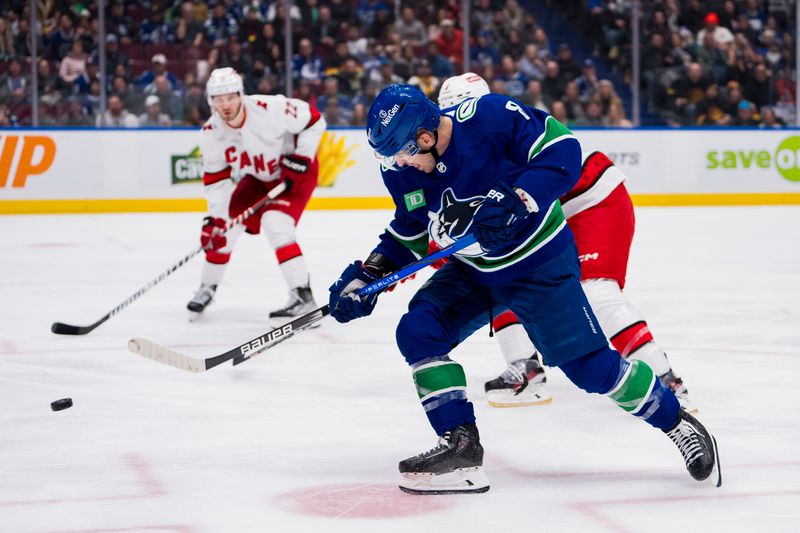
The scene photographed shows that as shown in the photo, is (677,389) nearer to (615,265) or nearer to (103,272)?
(615,265)

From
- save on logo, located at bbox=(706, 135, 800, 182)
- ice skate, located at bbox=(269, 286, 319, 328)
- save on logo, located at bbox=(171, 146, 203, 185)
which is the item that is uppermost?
ice skate, located at bbox=(269, 286, 319, 328)

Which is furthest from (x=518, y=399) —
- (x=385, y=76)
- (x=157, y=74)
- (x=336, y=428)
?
(x=385, y=76)

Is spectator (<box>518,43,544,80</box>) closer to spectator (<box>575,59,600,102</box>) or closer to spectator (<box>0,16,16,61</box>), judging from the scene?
A: spectator (<box>575,59,600,102</box>)

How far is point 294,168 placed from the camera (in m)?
5.20

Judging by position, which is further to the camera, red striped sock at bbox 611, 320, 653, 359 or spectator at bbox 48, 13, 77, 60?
spectator at bbox 48, 13, 77, 60

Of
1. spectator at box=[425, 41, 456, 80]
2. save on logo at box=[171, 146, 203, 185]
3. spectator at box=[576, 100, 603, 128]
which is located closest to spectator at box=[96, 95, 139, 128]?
save on logo at box=[171, 146, 203, 185]

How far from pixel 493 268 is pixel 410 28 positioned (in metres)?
8.76

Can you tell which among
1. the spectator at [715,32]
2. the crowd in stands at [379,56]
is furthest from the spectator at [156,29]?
the spectator at [715,32]

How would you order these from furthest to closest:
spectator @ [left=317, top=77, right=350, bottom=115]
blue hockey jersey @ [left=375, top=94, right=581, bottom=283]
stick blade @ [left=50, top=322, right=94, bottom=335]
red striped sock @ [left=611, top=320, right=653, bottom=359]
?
1. spectator @ [left=317, top=77, right=350, bottom=115]
2. stick blade @ [left=50, top=322, right=94, bottom=335]
3. red striped sock @ [left=611, top=320, right=653, bottom=359]
4. blue hockey jersey @ [left=375, top=94, right=581, bottom=283]

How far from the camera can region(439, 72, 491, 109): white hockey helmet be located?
13.0 ft

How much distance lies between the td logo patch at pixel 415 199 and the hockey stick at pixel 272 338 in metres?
0.11

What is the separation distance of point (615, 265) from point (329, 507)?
1.24 m

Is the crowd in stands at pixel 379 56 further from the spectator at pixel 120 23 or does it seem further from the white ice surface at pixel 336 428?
the white ice surface at pixel 336 428

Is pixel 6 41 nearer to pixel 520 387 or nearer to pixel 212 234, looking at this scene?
pixel 212 234
